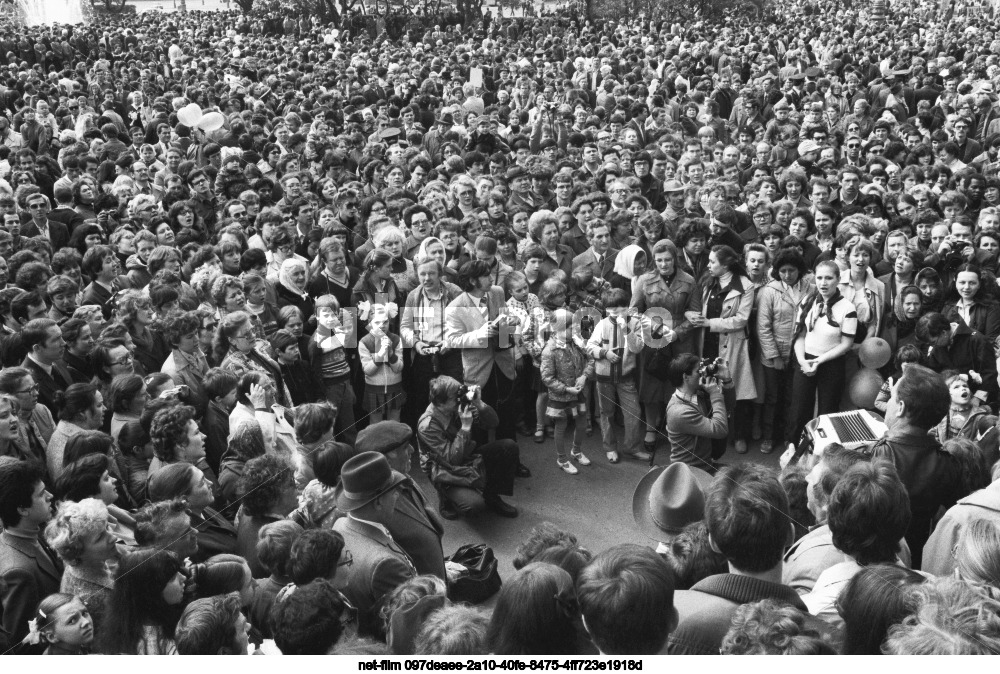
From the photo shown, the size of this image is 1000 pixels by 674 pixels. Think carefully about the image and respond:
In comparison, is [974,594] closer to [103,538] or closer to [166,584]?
[166,584]

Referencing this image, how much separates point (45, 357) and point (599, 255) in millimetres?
3904

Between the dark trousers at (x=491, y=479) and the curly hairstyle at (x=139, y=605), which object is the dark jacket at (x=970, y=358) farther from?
the curly hairstyle at (x=139, y=605)

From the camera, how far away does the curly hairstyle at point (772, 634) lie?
7.26 ft

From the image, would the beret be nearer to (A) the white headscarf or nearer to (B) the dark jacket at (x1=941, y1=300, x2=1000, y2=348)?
(A) the white headscarf

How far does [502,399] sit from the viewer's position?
5973 mm

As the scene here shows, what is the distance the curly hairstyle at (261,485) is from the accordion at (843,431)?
102 inches

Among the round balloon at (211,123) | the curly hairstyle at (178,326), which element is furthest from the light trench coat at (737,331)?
the round balloon at (211,123)

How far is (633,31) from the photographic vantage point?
22.6 m

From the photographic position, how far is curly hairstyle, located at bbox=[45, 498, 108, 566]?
3133 mm

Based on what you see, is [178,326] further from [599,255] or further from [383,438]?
[599,255]

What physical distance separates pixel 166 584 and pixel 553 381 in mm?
3244

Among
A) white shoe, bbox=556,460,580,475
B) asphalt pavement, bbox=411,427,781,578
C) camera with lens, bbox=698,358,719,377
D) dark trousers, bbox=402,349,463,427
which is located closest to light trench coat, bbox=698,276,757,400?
asphalt pavement, bbox=411,427,781,578

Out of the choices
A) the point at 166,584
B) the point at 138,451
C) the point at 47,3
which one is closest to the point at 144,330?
the point at 138,451

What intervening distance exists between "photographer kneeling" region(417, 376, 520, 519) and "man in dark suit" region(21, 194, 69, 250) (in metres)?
4.37
